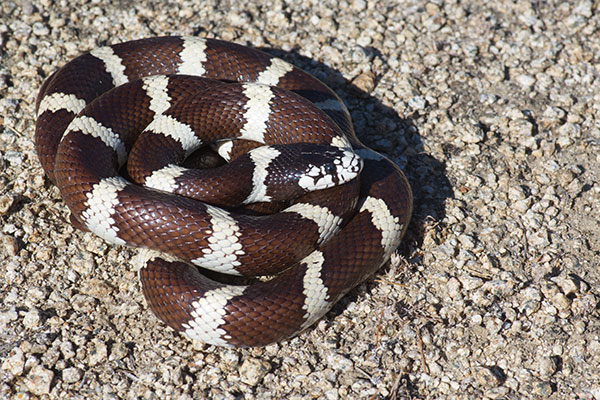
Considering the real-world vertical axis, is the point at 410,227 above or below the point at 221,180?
below

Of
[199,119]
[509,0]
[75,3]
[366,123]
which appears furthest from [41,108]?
[509,0]

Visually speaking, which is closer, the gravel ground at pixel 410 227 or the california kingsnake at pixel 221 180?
the gravel ground at pixel 410 227

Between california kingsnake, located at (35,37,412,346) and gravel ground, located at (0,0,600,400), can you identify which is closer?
gravel ground, located at (0,0,600,400)

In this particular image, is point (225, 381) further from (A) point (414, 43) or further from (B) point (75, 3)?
(B) point (75, 3)

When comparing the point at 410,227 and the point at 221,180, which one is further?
the point at 410,227
